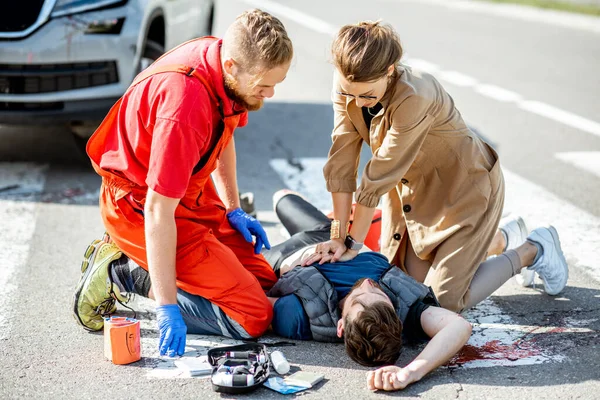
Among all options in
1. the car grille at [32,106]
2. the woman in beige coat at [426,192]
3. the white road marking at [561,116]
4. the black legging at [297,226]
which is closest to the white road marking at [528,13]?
the white road marking at [561,116]

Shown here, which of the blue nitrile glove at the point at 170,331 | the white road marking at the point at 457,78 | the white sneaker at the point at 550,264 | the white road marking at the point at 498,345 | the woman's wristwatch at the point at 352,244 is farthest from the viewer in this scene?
the white road marking at the point at 457,78

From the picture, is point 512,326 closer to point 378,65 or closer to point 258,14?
point 378,65

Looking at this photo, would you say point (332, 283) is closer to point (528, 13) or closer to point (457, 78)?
point (457, 78)

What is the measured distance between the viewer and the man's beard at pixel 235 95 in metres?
4.05

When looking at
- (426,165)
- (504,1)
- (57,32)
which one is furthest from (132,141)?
(504,1)

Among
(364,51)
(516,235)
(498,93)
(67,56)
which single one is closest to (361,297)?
(364,51)

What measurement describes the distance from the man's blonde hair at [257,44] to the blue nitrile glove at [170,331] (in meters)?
1.17

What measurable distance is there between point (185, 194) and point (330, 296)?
90 cm

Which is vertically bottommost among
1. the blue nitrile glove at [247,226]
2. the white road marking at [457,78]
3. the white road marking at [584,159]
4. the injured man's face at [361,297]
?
the white road marking at [457,78]

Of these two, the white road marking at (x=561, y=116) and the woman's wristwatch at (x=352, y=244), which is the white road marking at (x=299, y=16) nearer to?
the white road marking at (x=561, y=116)

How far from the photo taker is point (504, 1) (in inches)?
702

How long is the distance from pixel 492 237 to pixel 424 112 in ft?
2.91

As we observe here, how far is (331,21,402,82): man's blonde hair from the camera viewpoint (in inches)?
158

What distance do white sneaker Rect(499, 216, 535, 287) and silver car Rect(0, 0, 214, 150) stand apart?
320 centimetres
